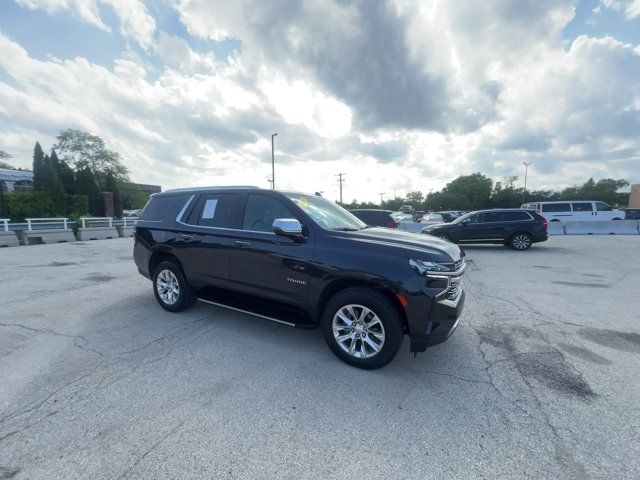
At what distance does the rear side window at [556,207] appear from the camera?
18.7 metres

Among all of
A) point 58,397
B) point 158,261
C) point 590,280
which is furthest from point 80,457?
point 590,280

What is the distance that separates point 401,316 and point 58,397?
320 centimetres

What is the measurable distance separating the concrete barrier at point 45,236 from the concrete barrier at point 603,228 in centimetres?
2836

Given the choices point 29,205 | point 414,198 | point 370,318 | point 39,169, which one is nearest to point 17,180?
point 39,169

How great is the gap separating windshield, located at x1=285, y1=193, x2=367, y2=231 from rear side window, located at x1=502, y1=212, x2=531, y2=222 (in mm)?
10106

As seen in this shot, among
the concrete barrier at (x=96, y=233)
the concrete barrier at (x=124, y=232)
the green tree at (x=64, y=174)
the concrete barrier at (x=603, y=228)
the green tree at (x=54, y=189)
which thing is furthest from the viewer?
the green tree at (x=64, y=174)

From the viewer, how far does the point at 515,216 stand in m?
11.7

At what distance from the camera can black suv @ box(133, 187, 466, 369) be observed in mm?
2879

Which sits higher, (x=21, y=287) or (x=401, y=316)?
(x=401, y=316)

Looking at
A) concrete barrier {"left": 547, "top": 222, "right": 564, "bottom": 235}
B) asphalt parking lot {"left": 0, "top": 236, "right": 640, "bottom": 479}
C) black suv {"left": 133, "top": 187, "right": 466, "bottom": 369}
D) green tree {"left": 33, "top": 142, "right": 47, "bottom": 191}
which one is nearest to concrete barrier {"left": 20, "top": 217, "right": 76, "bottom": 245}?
asphalt parking lot {"left": 0, "top": 236, "right": 640, "bottom": 479}

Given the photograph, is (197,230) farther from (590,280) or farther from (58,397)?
Answer: (590,280)

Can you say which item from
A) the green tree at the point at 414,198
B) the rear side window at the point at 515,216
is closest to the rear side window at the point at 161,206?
the rear side window at the point at 515,216

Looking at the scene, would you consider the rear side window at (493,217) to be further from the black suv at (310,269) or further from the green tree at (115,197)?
the green tree at (115,197)

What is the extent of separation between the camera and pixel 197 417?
7.66 ft
